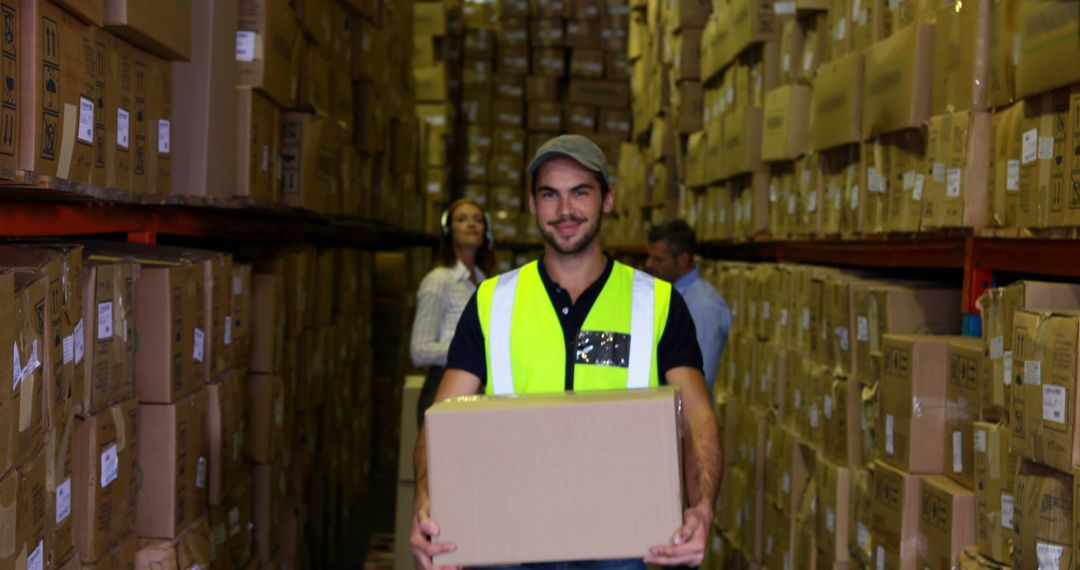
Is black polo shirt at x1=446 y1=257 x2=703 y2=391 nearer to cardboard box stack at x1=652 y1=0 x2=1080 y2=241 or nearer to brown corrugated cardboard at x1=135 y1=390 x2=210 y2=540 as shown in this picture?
cardboard box stack at x1=652 y1=0 x2=1080 y2=241

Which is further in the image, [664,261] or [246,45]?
[664,261]

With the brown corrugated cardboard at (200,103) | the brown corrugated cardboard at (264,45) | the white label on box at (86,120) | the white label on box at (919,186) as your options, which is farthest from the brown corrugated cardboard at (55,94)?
the white label on box at (919,186)

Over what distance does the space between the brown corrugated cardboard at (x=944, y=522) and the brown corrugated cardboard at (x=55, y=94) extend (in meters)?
2.25

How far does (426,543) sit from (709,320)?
9.52 ft

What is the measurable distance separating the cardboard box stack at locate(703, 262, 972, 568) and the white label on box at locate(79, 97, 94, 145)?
7.15 feet

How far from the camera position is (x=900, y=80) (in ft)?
11.7

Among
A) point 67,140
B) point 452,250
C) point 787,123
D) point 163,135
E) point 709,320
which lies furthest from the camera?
point 452,250

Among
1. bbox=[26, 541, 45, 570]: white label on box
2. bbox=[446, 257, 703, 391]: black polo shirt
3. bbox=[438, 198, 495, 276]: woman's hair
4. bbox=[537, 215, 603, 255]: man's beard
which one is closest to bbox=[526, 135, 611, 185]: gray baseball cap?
bbox=[537, 215, 603, 255]: man's beard

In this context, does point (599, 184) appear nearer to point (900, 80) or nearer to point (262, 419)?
point (900, 80)

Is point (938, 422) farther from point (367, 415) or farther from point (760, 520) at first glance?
point (367, 415)

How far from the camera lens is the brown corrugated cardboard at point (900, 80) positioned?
3.43 m

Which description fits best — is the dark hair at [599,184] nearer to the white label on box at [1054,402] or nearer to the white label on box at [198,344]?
the white label on box at [1054,402]

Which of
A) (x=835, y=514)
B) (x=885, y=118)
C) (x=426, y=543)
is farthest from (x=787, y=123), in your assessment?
(x=426, y=543)

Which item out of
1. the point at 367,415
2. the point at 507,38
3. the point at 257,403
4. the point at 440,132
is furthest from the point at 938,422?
the point at 507,38
